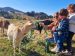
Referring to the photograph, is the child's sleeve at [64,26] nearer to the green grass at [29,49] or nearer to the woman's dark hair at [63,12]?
the woman's dark hair at [63,12]

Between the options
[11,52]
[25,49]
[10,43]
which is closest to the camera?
[11,52]

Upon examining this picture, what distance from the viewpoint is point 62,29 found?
7.25m

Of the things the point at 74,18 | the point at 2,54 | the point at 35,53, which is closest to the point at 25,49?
the point at 35,53

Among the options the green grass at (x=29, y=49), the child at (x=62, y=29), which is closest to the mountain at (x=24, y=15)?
the green grass at (x=29, y=49)

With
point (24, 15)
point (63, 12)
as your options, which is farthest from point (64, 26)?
point (24, 15)

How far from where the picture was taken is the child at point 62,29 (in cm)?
723

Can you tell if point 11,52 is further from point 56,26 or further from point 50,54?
point 56,26

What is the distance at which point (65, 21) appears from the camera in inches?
283

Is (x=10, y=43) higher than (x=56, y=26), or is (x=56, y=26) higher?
(x=56, y=26)

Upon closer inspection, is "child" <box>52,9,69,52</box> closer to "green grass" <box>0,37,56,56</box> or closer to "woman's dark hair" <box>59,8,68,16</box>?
"woman's dark hair" <box>59,8,68,16</box>

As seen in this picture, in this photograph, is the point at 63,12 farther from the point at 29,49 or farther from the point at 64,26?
the point at 29,49

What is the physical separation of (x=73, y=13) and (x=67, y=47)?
129cm

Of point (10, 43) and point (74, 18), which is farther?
point (10, 43)

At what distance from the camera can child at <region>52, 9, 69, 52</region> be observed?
7.23m
